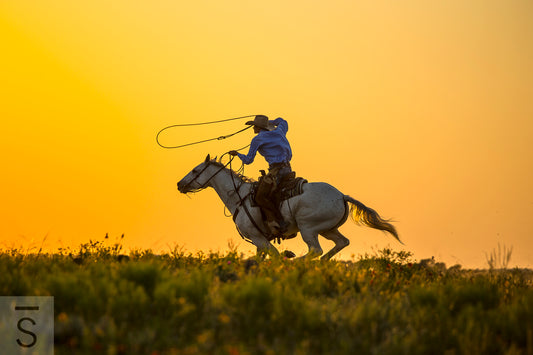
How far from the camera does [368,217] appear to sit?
13.9m

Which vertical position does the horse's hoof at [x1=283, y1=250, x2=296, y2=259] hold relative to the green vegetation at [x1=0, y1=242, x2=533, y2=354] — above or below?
above

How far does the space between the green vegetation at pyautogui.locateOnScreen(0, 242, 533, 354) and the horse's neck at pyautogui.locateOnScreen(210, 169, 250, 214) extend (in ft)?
19.5

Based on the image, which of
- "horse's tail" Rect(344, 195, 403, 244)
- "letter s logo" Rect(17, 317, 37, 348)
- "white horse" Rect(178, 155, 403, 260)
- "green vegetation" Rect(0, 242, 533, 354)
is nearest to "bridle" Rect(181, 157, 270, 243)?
"white horse" Rect(178, 155, 403, 260)

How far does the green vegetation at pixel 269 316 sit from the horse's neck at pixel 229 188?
596cm

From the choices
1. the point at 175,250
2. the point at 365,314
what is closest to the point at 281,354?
the point at 365,314

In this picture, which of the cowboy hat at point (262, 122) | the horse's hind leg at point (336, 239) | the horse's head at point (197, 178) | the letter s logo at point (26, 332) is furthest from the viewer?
the horse's head at point (197, 178)

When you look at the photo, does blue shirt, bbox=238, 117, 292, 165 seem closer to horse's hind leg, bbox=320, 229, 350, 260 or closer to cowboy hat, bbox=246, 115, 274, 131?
cowboy hat, bbox=246, 115, 274, 131

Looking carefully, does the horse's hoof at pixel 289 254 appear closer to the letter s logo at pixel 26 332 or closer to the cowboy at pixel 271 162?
the cowboy at pixel 271 162

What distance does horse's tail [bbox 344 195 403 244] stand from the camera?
45.6ft

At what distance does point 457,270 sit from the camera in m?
12.8

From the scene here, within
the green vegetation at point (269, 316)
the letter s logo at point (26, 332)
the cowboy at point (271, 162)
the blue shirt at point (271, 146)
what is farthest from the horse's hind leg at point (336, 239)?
the letter s logo at point (26, 332)

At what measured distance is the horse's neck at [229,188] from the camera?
48.5 feet

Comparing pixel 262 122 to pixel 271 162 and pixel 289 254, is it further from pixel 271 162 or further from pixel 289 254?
pixel 289 254

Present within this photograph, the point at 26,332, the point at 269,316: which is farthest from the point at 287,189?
the point at 26,332
